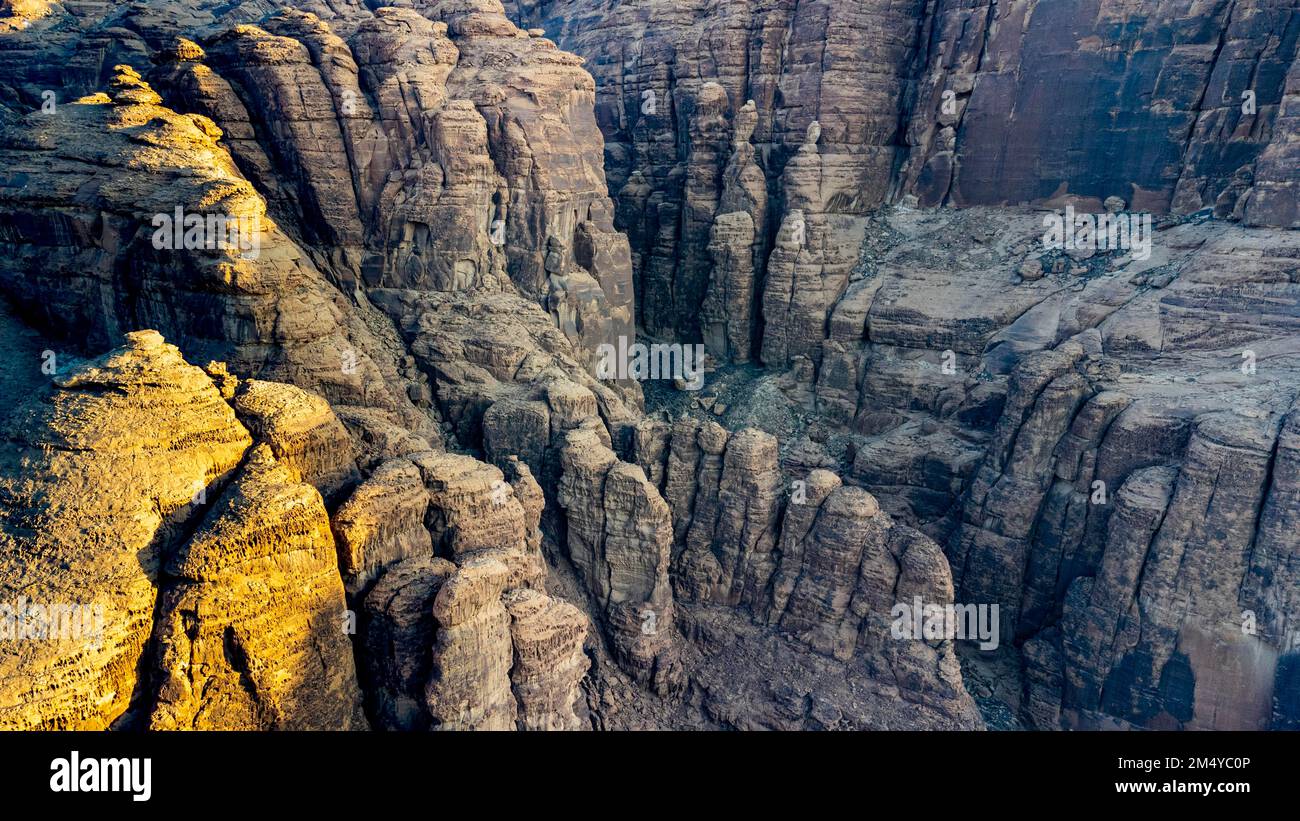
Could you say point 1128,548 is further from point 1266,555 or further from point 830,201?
point 830,201

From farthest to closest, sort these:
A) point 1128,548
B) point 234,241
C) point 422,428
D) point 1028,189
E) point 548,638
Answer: point 1028,189, point 422,428, point 1128,548, point 234,241, point 548,638

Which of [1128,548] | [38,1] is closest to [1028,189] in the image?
[1128,548]

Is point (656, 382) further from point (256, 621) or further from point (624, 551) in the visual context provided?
point (256, 621)


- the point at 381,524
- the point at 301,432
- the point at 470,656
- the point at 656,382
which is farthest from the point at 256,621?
the point at 656,382

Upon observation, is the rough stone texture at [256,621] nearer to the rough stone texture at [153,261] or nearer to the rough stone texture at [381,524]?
the rough stone texture at [381,524]

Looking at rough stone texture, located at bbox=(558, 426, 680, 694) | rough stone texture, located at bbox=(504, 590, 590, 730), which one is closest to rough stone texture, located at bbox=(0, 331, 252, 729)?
rough stone texture, located at bbox=(504, 590, 590, 730)
